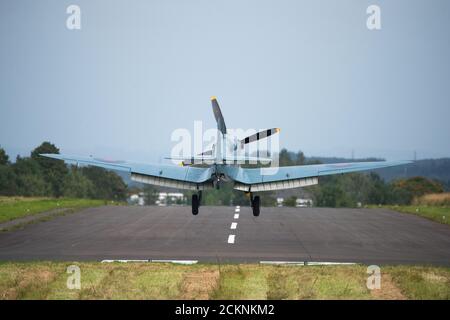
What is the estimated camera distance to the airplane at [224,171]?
91.2 ft

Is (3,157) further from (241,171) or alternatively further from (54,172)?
(241,171)

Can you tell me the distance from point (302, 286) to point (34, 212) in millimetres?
28019

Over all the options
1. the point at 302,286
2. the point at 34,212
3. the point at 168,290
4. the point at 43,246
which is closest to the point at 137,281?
the point at 168,290

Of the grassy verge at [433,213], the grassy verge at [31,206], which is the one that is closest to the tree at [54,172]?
the grassy verge at [31,206]

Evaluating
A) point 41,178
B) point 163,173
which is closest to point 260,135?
point 163,173

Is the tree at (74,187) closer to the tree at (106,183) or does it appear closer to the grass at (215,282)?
the tree at (106,183)

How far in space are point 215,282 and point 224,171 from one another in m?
9.73

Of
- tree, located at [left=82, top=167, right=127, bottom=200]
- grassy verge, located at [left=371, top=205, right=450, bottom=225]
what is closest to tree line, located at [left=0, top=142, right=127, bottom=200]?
tree, located at [left=82, top=167, right=127, bottom=200]

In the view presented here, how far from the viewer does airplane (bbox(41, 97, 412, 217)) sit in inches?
1095

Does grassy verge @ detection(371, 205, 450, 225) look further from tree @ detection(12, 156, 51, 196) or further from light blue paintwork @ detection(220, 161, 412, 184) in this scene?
tree @ detection(12, 156, 51, 196)

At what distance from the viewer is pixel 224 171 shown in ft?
91.5

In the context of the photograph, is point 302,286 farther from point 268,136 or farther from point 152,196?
point 152,196
